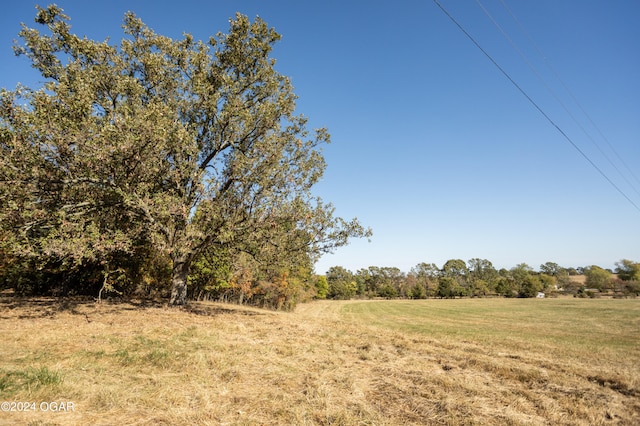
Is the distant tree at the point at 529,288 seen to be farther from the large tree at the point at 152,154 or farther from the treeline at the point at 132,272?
the large tree at the point at 152,154

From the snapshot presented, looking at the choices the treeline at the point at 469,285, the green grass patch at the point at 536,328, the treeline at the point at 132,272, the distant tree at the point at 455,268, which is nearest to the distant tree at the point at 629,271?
the treeline at the point at 469,285

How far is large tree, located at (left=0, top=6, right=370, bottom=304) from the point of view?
12258mm

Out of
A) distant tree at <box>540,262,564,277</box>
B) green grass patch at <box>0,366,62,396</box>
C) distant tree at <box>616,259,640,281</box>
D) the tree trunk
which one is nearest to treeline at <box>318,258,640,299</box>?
distant tree at <box>616,259,640,281</box>

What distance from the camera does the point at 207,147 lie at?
17906mm

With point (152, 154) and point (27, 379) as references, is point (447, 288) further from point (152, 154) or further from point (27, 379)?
point (27, 379)

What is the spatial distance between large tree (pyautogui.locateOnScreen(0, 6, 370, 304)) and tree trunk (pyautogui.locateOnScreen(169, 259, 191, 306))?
0.25 ft

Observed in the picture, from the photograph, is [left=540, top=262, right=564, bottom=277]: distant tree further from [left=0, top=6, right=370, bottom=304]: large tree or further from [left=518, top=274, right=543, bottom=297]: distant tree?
[left=0, top=6, right=370, bottom=304]: large tree

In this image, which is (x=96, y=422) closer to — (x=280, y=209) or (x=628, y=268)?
(x=280, y=209)

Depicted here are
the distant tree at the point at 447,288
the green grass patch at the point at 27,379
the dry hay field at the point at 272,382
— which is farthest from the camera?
the distant tree at the point at 447,288

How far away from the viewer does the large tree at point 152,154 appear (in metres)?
12.3

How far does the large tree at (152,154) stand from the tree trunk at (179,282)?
0.08 meters

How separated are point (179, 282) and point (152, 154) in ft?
27.7

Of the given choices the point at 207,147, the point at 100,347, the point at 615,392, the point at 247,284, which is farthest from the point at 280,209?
the point at 247,284

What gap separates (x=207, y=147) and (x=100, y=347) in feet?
40.9
